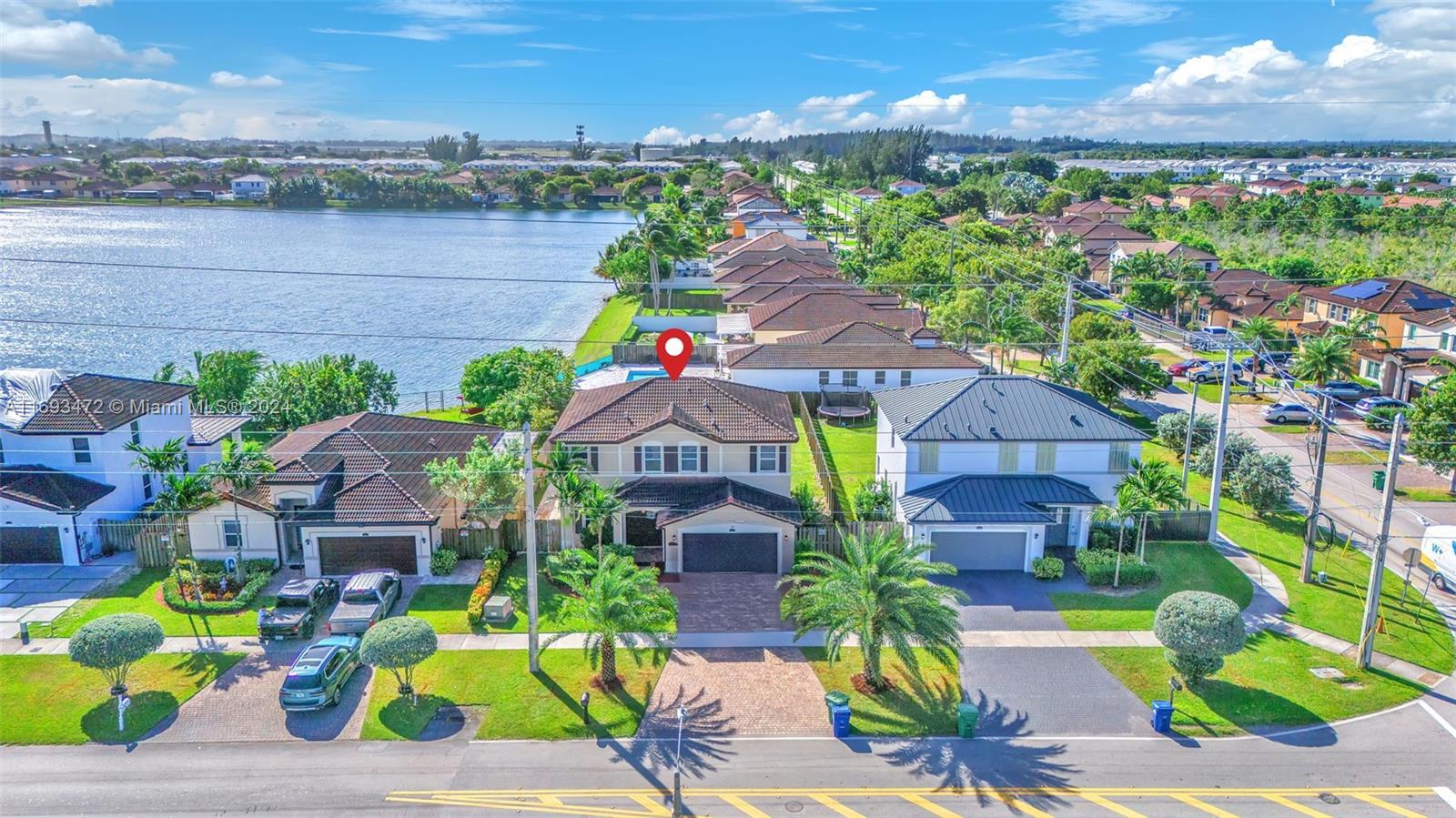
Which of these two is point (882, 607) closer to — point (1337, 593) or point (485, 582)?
point (485, 582)

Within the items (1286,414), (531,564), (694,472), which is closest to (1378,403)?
(1286,414)

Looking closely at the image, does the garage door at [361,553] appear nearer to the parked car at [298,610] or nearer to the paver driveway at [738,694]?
the parked car at [298,610]

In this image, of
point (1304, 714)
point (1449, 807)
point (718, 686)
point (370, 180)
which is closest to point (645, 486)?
point (718, 686)

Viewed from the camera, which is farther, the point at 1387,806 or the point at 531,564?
the point at 531,564

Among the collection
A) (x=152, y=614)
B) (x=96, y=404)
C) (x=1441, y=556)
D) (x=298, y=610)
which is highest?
(x=96, y=404)

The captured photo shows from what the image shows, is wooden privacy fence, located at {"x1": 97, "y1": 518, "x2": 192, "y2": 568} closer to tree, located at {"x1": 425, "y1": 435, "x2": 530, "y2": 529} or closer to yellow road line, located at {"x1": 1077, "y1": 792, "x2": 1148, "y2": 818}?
tree, located at {"x1": 425, "y1": 435, "x2": 530, "y2": 529}

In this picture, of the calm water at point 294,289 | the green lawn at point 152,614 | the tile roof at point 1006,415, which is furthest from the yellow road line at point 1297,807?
the calm water at point 294,289
